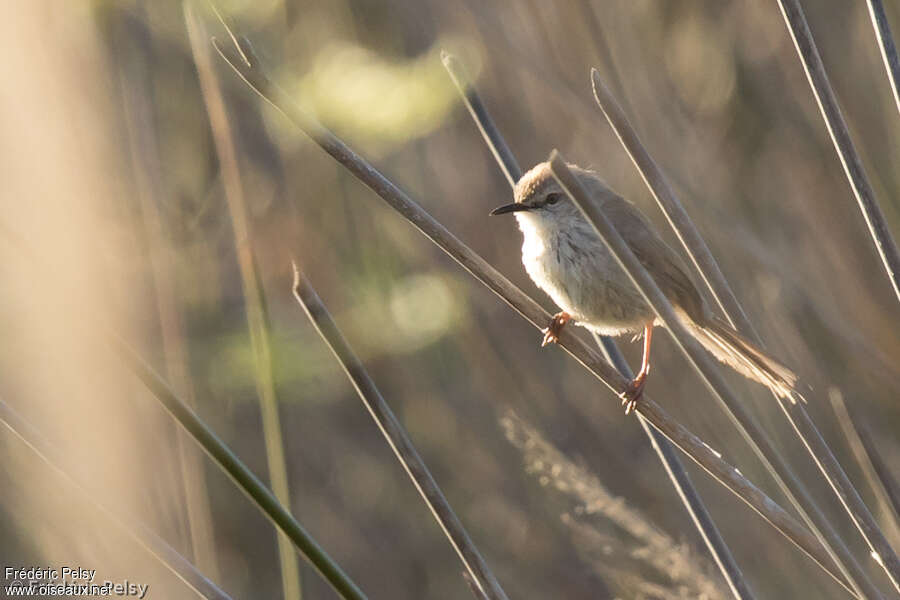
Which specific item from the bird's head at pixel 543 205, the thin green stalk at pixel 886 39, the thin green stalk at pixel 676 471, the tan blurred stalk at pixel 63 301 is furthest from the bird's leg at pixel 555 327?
the tan blurred stalk at pixel 63 301

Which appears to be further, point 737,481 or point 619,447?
point 619,447

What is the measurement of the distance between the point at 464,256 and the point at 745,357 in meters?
0.96

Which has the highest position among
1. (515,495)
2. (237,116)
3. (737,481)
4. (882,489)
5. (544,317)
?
(237,116)

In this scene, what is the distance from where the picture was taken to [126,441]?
2.31 metres

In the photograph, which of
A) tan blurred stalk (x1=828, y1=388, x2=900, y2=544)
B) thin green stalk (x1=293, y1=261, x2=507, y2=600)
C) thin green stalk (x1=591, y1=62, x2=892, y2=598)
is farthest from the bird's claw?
thin green stalk (x1=293, y1=261, x2=507, y2=600)

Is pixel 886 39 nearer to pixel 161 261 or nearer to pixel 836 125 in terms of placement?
pixel 836 125

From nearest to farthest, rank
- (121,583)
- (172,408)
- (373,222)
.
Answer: (172,408)
(121,583)
(373,222)

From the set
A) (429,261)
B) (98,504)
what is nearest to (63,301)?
(98,504)

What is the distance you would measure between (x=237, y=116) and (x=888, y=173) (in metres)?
2.23

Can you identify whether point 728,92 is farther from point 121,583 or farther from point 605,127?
point 121,583

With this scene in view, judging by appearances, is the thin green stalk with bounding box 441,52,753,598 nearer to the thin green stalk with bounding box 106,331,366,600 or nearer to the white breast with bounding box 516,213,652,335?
the white breast with bounding box 516,213,652,335

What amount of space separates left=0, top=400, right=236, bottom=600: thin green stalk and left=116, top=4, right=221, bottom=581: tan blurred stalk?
0.63 m

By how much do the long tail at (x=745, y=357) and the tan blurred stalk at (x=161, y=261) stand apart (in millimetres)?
1250

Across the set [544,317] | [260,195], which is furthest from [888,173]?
[260,195]
